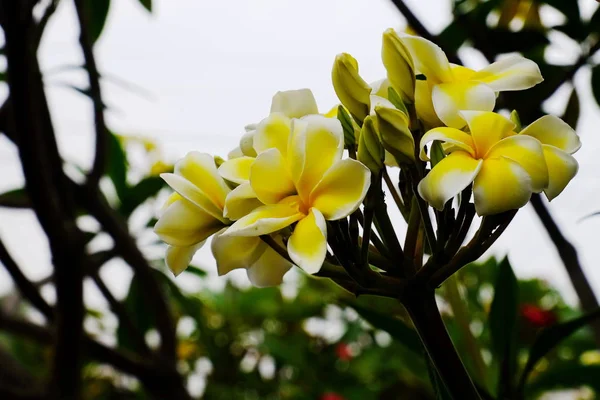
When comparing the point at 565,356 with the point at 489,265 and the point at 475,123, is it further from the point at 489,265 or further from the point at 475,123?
the point at 475,123

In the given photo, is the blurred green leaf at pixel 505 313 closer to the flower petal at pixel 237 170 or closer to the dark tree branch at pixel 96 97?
the flower petal at pixel 237 170

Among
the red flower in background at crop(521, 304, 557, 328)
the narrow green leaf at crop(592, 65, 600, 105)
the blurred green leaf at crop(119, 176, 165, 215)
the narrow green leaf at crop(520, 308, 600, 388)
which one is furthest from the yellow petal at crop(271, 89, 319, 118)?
the red flower in background at crop(521, 304, 557, 328)

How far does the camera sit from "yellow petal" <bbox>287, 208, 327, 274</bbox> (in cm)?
23

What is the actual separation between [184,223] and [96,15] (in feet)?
1.92

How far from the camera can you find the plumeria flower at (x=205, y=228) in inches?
11.1

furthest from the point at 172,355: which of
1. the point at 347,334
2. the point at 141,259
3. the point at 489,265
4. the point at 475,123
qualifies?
the point at 475,123

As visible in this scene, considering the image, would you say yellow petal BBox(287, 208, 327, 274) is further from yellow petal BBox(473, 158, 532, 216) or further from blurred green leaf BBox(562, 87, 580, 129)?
blurred green leaf BBox(562, 87, 580, 129)

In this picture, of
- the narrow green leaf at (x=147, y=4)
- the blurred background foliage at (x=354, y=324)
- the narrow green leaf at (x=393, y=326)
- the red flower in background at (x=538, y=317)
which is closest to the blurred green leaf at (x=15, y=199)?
the blurred background foliage at (x=354, y=324)

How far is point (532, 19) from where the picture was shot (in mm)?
811

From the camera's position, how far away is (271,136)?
0.92 feet

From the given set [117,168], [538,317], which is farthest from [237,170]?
[538,317]

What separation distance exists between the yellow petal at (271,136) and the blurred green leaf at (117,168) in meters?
0.72

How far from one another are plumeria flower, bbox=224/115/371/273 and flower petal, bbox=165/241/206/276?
62 mm

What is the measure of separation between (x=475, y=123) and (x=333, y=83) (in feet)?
0.27
